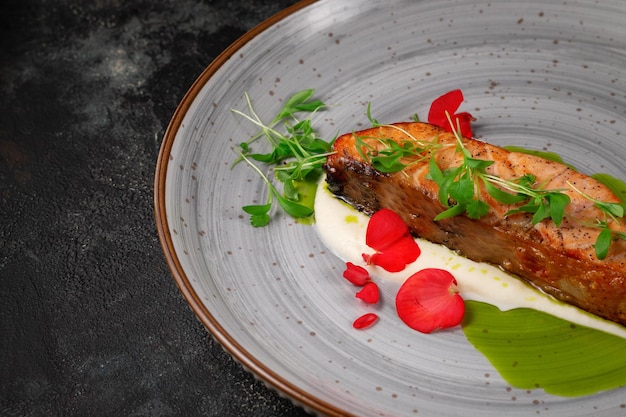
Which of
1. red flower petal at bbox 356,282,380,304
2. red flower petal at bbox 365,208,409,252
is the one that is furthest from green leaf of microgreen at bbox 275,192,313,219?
red flower petal at bbox 356,282,380,304

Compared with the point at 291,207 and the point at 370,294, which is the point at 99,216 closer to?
the point at 291,207

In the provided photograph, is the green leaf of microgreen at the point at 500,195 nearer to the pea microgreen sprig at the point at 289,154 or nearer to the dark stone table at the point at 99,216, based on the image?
the pea microgreen sprig at the point at 289,154

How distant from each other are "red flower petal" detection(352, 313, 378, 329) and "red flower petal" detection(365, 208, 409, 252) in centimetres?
42

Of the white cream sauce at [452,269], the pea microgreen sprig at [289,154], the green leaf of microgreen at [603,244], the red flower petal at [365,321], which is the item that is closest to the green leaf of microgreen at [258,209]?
the pea microgreen sprig at [289,154]

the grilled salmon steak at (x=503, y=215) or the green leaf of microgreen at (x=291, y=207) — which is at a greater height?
the grilled salmon steak at (x=503, y=215)

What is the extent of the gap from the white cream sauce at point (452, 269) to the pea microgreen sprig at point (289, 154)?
0.13m

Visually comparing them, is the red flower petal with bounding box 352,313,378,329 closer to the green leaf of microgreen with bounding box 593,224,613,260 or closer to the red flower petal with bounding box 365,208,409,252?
the red flower petal with bounding box 365,208,409,252

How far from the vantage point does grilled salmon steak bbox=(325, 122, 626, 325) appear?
3.78m

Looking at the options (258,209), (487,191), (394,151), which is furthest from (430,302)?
(258,209)

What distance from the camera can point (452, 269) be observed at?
13.9 ft

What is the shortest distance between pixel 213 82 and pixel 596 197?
7.46 ft

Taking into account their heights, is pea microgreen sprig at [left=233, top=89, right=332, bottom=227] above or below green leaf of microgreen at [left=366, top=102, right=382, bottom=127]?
below

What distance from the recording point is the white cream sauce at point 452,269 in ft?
13.2

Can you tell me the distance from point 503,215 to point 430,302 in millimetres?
567
